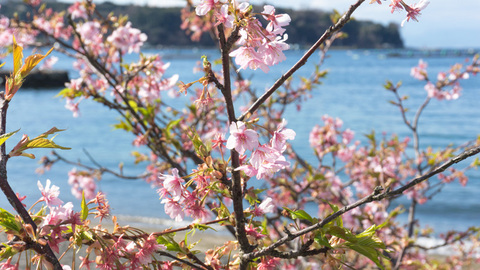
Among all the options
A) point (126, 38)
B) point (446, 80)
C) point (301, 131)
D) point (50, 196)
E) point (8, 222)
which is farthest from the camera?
point (301, 131)

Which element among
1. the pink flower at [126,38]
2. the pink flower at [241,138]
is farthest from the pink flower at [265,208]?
the pink flower at [126,38]

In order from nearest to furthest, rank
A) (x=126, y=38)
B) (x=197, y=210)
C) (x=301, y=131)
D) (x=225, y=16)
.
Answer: (x=225, y=16) < (x=197, y=210) < (x=126, y=38) < (x=301, y=131)

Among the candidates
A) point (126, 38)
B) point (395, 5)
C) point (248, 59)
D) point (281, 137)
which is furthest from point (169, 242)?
point (126, 38)

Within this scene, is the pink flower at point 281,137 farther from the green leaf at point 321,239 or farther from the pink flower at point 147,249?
the pink flower at point 147,249

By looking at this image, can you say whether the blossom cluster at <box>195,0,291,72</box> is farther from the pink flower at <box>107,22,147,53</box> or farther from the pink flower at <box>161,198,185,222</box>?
the pink flower at <box>107,22,147,53</box>

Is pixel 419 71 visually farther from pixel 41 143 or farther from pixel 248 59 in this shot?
pixel 41 143

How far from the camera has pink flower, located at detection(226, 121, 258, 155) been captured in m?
0.96

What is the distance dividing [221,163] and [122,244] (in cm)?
29

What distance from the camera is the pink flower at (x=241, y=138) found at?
3.16 ft

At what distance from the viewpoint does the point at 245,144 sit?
0.98m

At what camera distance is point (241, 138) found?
0.98 metres

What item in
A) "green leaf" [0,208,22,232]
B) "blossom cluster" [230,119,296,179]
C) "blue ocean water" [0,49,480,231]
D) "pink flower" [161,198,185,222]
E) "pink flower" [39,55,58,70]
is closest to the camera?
"green leaf" [0,208,22,232]

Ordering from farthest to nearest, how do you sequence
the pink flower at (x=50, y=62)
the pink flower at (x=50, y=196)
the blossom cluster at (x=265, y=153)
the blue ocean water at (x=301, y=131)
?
the blue ocean water at (x=301, y=131), the pink flower at (x=50, y=62), the pink flower at (x=50, y=196), the blossom cluster at (x=265, y=153)

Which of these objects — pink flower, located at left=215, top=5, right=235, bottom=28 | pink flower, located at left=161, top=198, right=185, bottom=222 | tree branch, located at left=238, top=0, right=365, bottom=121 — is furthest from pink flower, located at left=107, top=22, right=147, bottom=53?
tree branch, located at left=238, top=0, right=365, bottom=121
